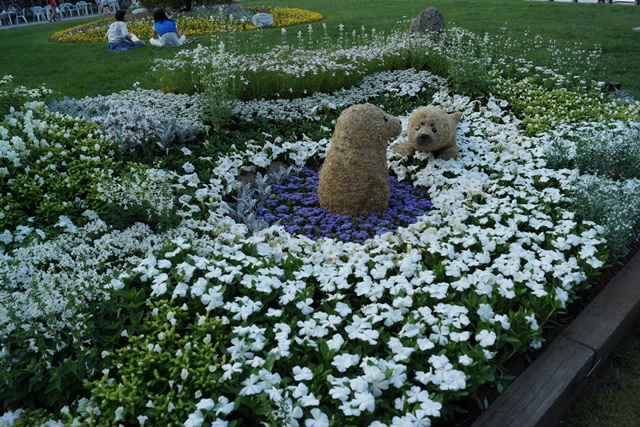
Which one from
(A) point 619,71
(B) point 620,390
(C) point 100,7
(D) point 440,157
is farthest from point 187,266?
(C) point 100,7

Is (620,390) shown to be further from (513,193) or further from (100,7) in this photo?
(100,7)

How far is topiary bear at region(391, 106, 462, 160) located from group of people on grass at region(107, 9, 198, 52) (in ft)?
27.3

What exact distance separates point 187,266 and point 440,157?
320 centimetres

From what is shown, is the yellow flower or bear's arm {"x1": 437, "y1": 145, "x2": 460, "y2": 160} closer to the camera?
bear's arm {"x1": 437, "y1": 145, "x2": 460, "y2": 160}

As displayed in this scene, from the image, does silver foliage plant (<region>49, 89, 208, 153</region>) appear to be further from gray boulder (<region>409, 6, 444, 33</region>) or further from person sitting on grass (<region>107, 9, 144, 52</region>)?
gray boulder (<region>409, 6, 444, 33</region>)

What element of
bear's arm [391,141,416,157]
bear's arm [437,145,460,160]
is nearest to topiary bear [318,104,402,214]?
bear's arm [391,141,416,157]

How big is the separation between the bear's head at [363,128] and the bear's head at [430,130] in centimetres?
85

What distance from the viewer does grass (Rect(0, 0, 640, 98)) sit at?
911 cm

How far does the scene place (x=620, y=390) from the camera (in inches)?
121

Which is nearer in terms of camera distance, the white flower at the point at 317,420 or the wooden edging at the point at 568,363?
the white flower at the point at 317,420

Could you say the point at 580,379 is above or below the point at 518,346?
below

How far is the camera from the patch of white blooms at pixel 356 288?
8.16 feet

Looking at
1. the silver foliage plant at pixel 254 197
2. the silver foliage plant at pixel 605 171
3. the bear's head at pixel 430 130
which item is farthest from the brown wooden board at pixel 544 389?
the bear's head at pixel 430 130

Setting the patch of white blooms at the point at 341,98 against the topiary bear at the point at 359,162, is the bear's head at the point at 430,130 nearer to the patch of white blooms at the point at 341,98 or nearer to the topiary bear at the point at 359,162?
the topiary bear at the point at 359,162
